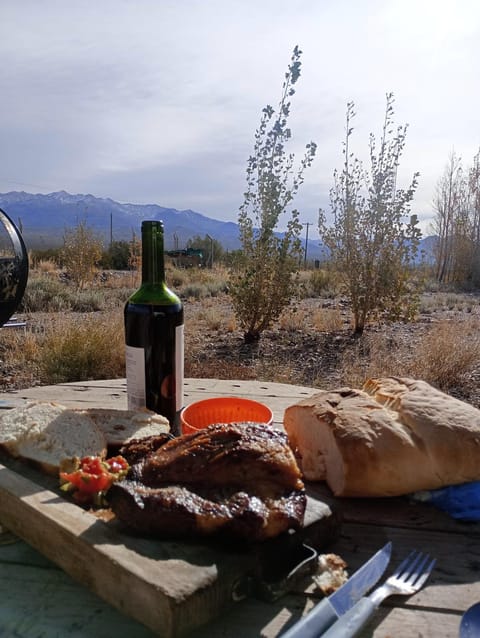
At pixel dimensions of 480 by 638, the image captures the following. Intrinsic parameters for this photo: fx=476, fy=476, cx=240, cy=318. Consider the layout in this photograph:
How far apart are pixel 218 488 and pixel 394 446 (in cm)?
58

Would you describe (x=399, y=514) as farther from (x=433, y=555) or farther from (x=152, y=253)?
(x=152, y=253)

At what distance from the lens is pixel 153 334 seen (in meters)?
1.72

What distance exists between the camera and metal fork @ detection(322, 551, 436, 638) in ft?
2.92

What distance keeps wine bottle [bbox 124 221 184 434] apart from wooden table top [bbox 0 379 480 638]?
2.15ft

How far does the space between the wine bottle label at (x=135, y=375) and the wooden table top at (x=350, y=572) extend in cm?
63

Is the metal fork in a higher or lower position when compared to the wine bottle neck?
lower

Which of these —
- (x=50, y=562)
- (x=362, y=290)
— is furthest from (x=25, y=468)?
(x=362, y=290)

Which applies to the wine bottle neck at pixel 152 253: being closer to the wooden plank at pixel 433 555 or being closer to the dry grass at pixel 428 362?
the wooden plank at pixel 433 555

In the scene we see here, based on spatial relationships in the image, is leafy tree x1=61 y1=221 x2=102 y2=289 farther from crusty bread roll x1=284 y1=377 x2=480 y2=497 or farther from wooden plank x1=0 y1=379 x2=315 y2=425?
crusty bread roll x1=284 y1=377 x2=480 y2=497

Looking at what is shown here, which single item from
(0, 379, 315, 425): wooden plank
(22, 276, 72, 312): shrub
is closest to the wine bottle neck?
(0, 379, 315, 425): wooden plank

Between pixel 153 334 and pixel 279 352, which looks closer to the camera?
pixel 153 334

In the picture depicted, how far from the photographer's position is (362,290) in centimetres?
798

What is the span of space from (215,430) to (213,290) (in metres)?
12.5

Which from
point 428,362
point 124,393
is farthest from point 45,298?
point 124,393
